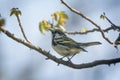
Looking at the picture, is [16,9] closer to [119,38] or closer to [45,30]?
[45,30]

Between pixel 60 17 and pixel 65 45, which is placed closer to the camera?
pixel 60 17

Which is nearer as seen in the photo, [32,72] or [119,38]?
[119,38]

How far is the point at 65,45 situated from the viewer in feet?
11.3

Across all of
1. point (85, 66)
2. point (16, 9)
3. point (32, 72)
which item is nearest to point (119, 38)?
point (85, 66)

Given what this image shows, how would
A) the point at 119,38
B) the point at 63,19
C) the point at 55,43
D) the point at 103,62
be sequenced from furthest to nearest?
the point at 55,43 < the point at 63,19 < the point at 119,38 < the point at 103,62

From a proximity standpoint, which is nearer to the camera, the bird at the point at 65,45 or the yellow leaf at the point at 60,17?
the yellow leaf at the point at 60,17

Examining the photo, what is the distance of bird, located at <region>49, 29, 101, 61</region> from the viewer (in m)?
3.26

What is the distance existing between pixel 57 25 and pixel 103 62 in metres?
0.68

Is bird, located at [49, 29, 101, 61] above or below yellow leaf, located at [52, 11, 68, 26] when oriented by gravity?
below

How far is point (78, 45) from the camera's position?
3314mm

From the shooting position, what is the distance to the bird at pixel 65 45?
326 centimetres

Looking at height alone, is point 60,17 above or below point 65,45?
above

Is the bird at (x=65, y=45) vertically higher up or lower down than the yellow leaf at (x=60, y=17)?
lower down

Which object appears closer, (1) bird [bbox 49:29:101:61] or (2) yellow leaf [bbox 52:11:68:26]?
(2) yellow leaf [bbox 52:11:68:26]
